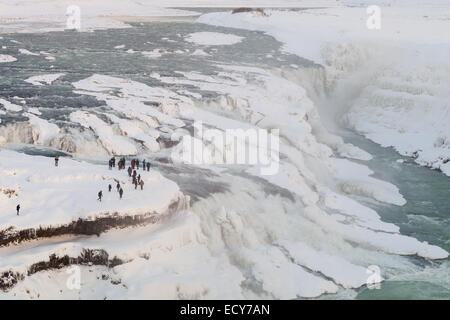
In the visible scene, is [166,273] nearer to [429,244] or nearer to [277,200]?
[277,200]

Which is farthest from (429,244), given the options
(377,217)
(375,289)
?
(375,289)

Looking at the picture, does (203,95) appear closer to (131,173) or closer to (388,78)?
(131,173)

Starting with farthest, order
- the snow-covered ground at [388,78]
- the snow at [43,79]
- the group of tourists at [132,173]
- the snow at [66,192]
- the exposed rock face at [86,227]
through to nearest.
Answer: the snow-covered ground at [388,78], the snow at [43,79], the group of tourists at [132,173], the snow at [66,192], the exposed rock face at [86,227]

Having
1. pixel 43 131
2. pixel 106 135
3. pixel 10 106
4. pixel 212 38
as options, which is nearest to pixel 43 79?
pixel 10 106

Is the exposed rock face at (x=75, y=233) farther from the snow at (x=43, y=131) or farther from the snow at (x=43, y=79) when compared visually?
the snow at (x=43, y=79)

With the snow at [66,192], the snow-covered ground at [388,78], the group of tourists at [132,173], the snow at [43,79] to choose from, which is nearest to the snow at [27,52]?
the snow at [43,79]

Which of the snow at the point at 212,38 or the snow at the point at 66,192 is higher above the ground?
the snow at the point at 212,38

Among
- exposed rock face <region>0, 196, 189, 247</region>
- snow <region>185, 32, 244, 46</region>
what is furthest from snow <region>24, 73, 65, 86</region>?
Answer: snow <region>185, 32, 244, 46</region>
